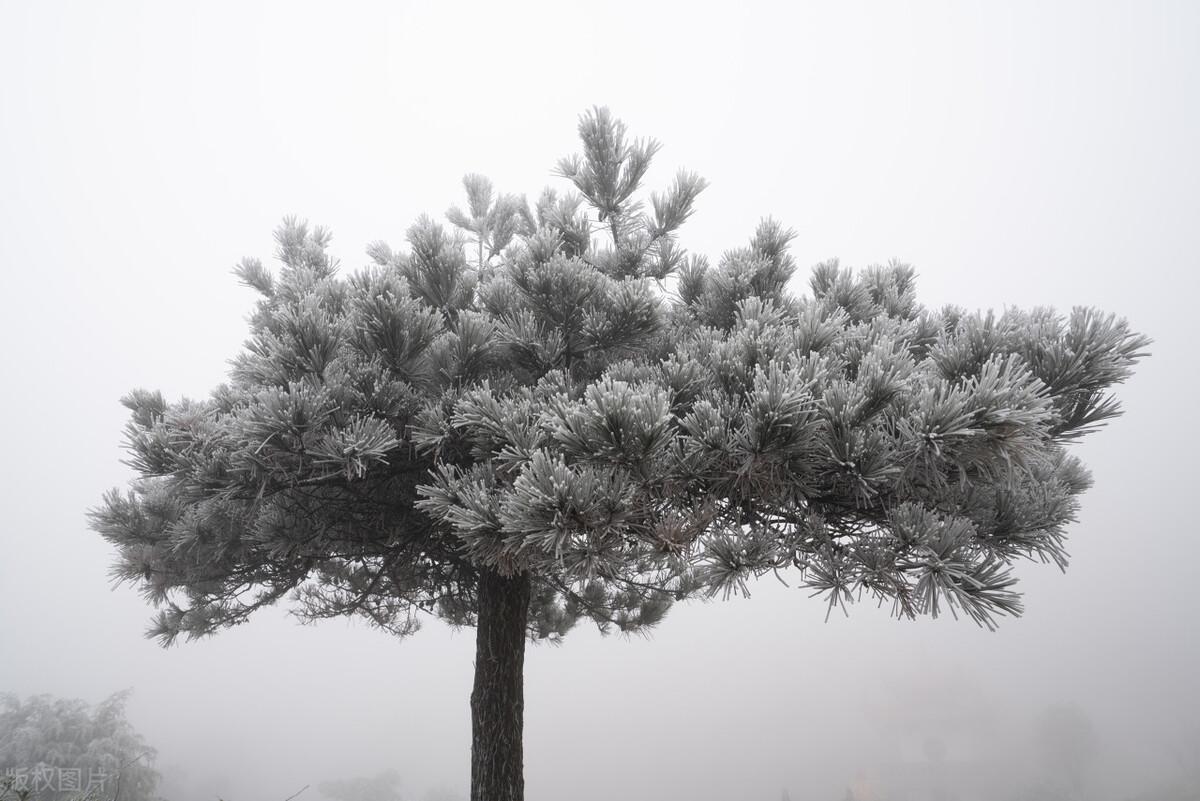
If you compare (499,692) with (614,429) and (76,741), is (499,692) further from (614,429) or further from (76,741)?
(76,741)

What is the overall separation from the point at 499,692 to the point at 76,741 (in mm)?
8447

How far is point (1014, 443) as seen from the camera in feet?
4.02

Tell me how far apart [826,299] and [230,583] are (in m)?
3.25

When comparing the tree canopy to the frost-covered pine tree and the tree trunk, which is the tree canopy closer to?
the frost-covered pine tree

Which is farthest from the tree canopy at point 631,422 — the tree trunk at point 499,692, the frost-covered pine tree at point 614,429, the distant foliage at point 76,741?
the distant foliage at point 76,741

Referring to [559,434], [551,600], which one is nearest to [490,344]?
[559,434]

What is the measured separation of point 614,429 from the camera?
133 cm

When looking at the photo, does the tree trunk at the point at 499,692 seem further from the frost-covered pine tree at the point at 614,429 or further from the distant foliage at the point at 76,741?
the distant foliage at the point at 76,741

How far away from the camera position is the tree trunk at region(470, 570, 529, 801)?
253 centimetres

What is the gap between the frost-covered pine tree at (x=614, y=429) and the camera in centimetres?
138

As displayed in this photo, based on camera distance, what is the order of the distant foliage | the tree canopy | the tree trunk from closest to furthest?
the tree canopy < the tree trunk < the distant foliage

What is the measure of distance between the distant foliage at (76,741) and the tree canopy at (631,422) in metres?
6.63

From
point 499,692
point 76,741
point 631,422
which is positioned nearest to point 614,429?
point 631,422

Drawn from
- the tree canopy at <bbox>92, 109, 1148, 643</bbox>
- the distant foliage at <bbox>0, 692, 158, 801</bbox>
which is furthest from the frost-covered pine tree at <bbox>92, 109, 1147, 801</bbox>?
the distant foliage at <bbox>0, 692, 158, 801</bbox>
